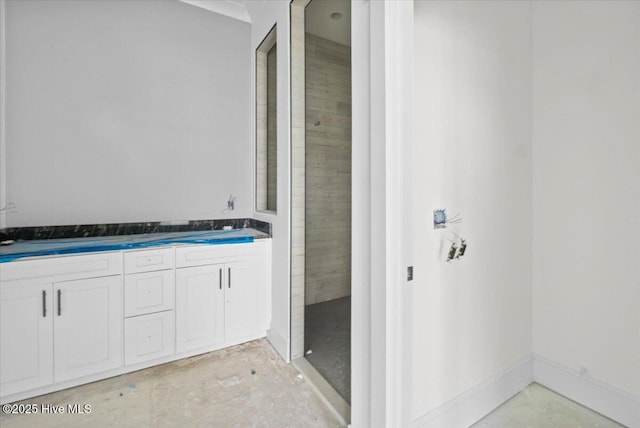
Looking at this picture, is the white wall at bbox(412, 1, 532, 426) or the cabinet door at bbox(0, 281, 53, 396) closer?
the white wall at bbox(412, 1, 532, 426)

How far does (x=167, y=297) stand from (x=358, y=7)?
2146 millimetres

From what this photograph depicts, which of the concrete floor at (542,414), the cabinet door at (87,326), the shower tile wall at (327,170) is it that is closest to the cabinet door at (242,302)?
the cabinet door at (87,326)

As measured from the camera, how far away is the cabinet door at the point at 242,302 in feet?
7.68

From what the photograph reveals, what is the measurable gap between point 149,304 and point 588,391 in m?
2.80

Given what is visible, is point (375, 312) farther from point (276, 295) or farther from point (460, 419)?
point (276, 295)

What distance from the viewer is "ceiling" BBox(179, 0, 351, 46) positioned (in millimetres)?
2732

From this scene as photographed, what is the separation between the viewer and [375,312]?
1.25m

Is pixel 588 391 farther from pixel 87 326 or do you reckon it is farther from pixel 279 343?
pixel 87 326

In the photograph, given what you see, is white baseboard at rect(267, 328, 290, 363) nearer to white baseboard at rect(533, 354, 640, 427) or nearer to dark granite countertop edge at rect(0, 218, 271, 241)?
dark granite countertop edge at rect(0, 218, 271, 241)

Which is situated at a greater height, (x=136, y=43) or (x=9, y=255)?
(x=136, y=43)

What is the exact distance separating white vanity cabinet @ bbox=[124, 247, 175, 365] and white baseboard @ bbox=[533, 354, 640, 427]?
99.7 inches

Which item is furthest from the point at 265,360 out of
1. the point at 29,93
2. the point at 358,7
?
the point at 29,93

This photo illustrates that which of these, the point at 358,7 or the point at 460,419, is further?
the point at 460,419

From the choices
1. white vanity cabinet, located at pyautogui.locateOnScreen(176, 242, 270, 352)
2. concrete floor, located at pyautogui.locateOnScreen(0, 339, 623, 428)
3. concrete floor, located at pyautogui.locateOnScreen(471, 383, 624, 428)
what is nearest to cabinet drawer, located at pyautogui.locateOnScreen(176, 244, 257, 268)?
white vanity cabinet, located at pyautogui.locateOnScreen(176, 242, 270, 352)
